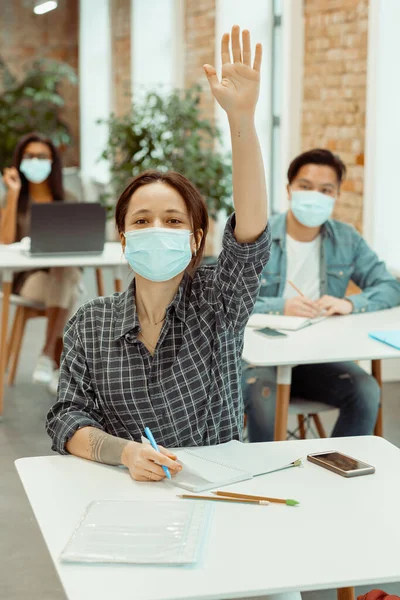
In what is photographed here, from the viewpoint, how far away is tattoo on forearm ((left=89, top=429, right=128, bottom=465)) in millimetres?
1787

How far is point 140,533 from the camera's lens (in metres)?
1.45

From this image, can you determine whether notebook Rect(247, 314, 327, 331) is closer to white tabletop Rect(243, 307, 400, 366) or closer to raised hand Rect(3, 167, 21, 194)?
white tabletop Rect(243, 307, 400, 366)

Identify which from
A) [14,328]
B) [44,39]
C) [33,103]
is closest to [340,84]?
[14,328]

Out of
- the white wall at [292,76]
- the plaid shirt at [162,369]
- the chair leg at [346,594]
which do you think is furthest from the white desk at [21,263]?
the chair leg at [346,594]

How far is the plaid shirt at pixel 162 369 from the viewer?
6.41 feet

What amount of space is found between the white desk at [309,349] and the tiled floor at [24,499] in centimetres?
62

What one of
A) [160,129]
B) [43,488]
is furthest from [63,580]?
[160,129]

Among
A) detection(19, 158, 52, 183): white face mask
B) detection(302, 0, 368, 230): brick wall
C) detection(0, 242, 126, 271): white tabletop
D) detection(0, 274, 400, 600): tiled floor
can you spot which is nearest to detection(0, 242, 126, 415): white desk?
detection(0, 242, 126, 271): white tabletop

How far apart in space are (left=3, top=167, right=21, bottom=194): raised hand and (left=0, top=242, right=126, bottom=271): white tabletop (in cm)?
46

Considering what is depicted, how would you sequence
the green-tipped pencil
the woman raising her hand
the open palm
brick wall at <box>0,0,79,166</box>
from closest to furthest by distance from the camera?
the green-tipped pencil < the open palm < the woman raising her hand < brick wall at <box>0,0,79,166</box>

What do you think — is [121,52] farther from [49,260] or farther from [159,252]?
[159,252]

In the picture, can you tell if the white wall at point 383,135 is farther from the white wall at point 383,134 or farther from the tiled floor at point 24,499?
the tiled floor at point 24,499

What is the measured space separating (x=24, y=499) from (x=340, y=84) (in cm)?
293

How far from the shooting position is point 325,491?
5.48ft
